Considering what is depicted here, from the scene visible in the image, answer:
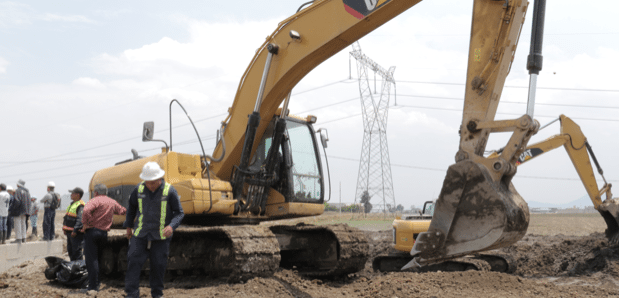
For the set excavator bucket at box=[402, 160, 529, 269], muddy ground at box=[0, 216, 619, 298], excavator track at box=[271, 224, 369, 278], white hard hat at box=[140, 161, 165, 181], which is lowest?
muddy ground at box=[0, 216, 619, 298]

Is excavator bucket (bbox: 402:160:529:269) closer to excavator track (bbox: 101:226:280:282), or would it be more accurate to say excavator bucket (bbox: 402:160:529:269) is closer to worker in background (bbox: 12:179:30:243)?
excavator track (bbox: 101:226:280:282)

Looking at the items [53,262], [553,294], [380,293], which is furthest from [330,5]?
[53,262]

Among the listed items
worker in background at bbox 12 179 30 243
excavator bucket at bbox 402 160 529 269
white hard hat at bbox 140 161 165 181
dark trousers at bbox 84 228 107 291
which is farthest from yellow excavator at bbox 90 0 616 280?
worker in background at bbox 12 179 30 243

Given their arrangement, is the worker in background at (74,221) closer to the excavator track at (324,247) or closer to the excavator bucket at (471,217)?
the excavator track at (324,247)

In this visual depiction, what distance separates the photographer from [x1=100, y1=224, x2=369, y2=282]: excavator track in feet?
22.3

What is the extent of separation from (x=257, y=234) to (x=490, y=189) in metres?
3.22

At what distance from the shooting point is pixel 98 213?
7.36 meters

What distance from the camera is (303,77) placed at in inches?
294

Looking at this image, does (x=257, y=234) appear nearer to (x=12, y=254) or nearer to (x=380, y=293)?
(x=380, y=293)

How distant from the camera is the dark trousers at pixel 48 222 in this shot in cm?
1289

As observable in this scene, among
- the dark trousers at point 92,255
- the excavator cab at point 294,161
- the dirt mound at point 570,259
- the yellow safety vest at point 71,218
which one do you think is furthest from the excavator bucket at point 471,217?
the dirt mound at point 570,259

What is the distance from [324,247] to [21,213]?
317 inches

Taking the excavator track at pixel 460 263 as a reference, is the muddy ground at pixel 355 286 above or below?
above

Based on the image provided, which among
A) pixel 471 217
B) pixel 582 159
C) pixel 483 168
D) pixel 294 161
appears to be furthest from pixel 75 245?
pixel 582 159
